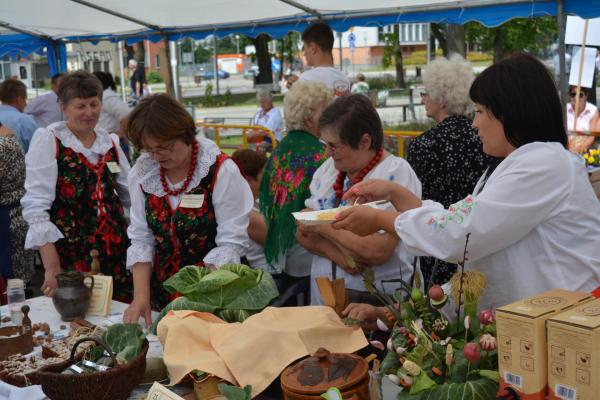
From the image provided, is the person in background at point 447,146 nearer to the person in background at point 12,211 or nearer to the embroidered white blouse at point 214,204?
the embroidered white blouse at point 214,204

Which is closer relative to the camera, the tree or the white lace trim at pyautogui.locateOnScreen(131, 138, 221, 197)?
the white lace trim at pyautogui.locateOnScreen(131, 138, 221, 197)

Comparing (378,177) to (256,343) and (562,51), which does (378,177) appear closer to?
(256,343)

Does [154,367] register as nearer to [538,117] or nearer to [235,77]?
[538,117]

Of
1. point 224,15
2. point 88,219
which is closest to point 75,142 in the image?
point 88,219

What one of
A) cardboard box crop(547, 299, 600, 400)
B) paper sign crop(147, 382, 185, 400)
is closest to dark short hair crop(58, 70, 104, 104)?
paper sign crop(147, 382, 185, 400)

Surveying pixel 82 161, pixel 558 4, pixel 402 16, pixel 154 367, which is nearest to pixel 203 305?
pixel 154 367

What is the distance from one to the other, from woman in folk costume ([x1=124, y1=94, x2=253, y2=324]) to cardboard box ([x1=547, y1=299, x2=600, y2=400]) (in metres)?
1.62

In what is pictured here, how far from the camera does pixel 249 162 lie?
12.8ft

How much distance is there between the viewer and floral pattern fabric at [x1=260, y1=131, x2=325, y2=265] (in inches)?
119

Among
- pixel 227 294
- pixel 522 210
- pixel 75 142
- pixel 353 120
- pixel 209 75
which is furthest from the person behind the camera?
pixel 209 75

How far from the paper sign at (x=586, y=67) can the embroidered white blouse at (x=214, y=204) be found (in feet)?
15.3

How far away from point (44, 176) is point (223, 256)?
1.12 meters

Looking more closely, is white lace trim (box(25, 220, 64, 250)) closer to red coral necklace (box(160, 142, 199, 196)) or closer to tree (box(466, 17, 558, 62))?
red coral necklace (box(160, 142, 199, 196))

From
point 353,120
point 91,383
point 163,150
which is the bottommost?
point 91,383
